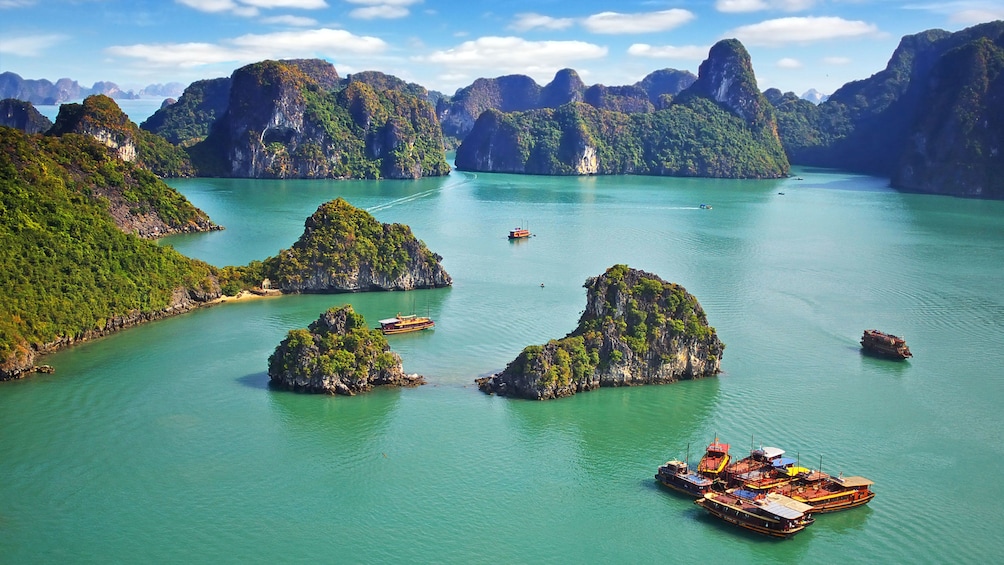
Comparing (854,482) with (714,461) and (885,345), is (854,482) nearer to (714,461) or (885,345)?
(714,461)

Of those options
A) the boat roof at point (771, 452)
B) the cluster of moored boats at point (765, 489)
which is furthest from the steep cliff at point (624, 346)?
the boat roof at point (771, 452)

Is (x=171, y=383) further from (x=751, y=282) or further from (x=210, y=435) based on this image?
(x=751, y=282)

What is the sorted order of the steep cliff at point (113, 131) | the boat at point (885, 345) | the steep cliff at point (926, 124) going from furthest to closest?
the steep cliff at point (926, 124)
the steep cliff at point (113, 131)
the boat at point (885, 345)

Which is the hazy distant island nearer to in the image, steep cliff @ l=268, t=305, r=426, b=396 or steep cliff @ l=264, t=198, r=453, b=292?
steep cliff @ l=264, t=198, r=453, b=292

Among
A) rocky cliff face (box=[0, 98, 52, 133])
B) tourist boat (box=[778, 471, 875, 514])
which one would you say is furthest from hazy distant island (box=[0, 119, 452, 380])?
rocky cliff face (box=[0, 98, 52, 133])

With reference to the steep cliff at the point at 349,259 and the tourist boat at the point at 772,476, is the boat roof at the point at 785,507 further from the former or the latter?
the steep cliff at the point at 349,259

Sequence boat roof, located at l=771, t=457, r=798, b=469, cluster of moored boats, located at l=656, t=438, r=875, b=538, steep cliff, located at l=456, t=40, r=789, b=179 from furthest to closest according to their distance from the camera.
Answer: steep cliff, located at l=456, t=40, r=789, b=179, boat roof, located at l=771, t=457, r=798, b=469, cluster of moored boats, located at l=656, t=438, r=875, b=538
